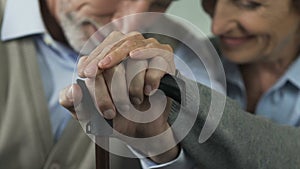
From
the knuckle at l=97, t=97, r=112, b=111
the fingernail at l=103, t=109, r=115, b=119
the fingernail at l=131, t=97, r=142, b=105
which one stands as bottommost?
the fingernail at l=131, t=97, r=142, b=105

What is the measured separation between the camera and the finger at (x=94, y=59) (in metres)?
0.46

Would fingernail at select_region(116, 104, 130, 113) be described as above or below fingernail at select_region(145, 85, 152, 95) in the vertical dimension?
below

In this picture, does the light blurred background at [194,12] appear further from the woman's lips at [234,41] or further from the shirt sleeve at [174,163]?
the shirt sleeve at [174,163]

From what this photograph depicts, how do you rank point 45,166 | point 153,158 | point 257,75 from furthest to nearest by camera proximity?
point 257,75
point 45,166
point 153,158

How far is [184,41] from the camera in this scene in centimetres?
90

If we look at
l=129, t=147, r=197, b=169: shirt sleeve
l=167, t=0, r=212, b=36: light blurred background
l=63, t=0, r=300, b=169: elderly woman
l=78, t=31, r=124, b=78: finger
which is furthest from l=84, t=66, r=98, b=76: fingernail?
l=167, t=0, r=212, b=36: light blurred background

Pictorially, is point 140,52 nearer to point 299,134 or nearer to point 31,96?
point 299,134

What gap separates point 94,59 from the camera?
476mm

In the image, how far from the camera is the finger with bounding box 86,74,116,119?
46 cm

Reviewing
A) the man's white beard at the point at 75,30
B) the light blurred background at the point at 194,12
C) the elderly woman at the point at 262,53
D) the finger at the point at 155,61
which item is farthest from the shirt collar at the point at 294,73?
the finger at the point at 155,61

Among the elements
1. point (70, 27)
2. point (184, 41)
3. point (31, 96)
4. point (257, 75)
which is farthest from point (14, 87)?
point (257, 75)

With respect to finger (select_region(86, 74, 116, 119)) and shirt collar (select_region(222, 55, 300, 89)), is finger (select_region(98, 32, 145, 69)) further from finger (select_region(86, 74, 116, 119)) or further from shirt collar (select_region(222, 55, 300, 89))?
shirt collar (select_region(222, 55, 300, 89))

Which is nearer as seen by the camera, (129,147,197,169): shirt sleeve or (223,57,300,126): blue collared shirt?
(129,147,197,169): shirt sleeve

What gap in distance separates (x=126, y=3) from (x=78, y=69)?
0.45 m
